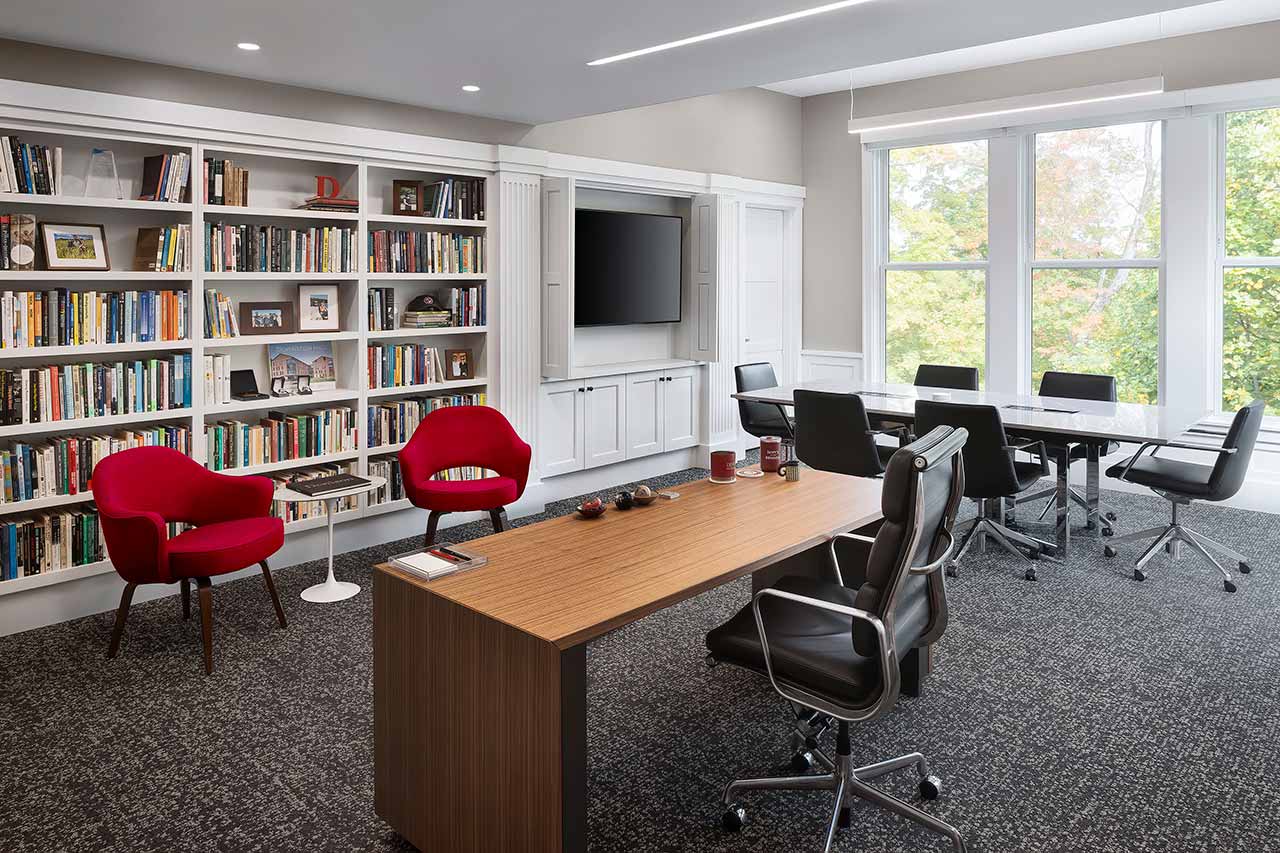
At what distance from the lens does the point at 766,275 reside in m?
8.32

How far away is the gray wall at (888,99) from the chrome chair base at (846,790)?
19.0 feet

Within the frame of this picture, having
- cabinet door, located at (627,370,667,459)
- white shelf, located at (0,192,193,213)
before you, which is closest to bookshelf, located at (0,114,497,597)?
white shelf, located at (0,192,193,213)

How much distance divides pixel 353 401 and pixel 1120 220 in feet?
18.6

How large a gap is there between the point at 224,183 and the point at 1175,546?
18.0ft

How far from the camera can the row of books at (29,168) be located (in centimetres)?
394

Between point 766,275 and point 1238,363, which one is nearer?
point 1238,363

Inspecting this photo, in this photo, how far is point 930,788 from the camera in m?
Result: 2.71

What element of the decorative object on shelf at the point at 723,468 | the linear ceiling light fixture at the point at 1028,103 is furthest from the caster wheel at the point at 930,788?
the linear ceiling light fixture at the point at 1028,103

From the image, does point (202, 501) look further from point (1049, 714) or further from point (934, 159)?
point (934, 159)

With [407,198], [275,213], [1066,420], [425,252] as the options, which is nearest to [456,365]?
[425,252]

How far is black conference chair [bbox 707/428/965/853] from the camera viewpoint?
2182mm

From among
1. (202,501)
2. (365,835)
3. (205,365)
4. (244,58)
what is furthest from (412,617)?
(244,58)

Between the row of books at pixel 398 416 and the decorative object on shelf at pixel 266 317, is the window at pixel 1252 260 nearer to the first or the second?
the row of books at pixel 398 416

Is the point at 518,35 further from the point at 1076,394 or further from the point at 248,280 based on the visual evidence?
the point at 1076,394
